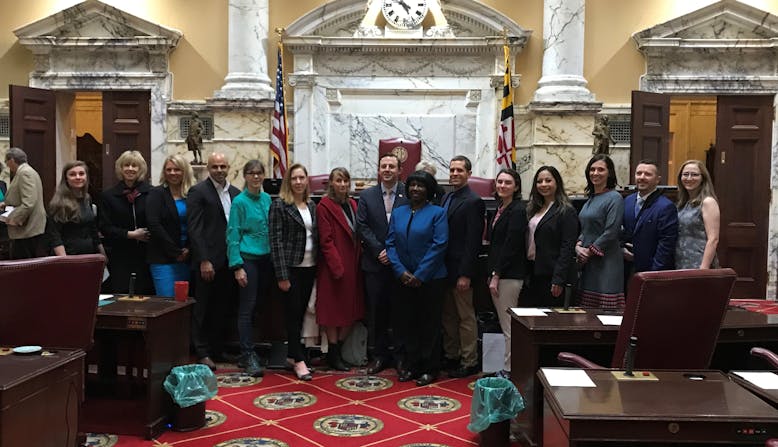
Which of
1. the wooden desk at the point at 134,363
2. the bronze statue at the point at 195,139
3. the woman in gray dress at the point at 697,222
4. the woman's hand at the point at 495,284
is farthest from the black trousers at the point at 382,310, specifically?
the bronze statue at the point at 195,139

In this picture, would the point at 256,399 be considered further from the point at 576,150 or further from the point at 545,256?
the point at 576,150

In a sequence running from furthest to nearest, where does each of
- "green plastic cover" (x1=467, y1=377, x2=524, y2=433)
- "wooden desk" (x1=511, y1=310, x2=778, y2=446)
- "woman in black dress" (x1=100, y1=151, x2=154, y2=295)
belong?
"woman in black dress" (x1=100, y1=151, x2=154, y2=295) → "green plastic cover" (x1=467, y1=377, x2=524, y2=433) → "wooden desk" (x1=511, y1=310, x2=778, y2=446)

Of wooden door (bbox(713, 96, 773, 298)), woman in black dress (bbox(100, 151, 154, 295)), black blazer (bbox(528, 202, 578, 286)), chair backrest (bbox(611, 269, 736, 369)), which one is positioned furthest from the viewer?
wooden door (bbox(713, 96, 773, 298))

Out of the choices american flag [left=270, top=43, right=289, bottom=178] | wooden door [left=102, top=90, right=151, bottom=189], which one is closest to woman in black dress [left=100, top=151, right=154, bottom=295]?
american flag [left=270, top=43, right=289, bottom=178]

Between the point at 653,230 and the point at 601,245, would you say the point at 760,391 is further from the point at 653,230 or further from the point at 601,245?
the point at 653,230

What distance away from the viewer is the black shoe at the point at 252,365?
4.95m

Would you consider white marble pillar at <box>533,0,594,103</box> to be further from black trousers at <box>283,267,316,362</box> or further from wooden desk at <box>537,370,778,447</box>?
wooden desk at <box>537,370,778,447</box>

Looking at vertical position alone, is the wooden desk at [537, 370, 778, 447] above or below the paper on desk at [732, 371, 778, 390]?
below

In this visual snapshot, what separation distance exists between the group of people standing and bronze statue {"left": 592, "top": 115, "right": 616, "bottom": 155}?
135 inches

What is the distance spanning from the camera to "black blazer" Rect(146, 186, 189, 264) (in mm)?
4891

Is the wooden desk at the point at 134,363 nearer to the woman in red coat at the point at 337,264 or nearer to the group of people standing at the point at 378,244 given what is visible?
the group of people standing at the point at 378,244

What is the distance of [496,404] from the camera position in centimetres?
361

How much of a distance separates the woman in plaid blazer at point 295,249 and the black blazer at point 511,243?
1258 millimetres

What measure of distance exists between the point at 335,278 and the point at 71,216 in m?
1.81
